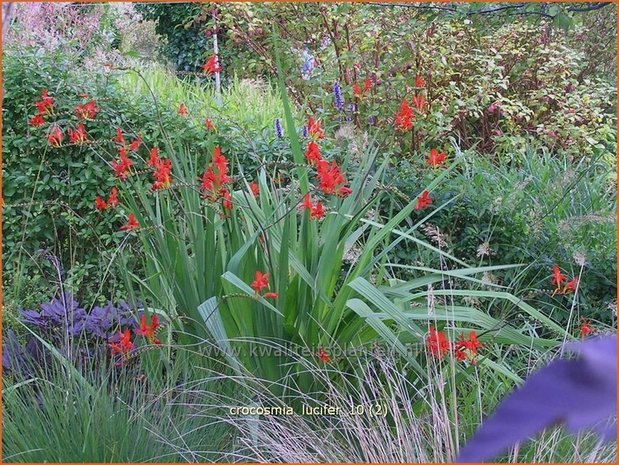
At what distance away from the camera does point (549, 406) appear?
0.24 meters

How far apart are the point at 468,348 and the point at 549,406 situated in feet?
5.60

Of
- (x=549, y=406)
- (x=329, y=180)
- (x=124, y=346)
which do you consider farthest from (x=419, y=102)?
(x=549, y=406)

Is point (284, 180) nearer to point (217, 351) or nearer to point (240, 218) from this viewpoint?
point (240, 218)

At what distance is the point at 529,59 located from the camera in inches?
215

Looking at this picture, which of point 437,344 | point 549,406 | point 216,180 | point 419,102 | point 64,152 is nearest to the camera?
point 549,406

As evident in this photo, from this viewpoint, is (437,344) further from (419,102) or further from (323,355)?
(419,102)

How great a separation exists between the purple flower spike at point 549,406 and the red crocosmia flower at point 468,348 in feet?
5.45

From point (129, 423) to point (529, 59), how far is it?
467cm

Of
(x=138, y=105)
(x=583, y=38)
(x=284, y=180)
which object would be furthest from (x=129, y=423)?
(x=583, y=38)

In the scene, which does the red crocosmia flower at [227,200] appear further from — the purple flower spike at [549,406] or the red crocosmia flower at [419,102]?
the purple flower spike at [549,406]

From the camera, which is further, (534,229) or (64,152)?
(64,152)

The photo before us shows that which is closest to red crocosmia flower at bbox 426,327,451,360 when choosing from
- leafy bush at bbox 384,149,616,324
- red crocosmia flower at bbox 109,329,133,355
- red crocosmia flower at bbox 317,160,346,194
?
red crocosmia flower at bbox 317,160,346,194

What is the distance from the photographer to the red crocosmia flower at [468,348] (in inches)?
73.5

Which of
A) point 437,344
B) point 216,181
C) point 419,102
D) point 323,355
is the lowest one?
point 323,355
